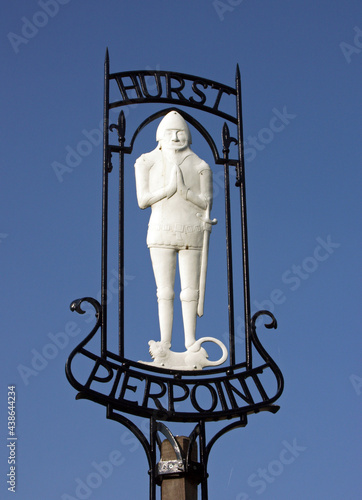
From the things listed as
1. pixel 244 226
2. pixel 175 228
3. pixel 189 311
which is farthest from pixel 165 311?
pixel 244 226

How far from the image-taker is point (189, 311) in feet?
26.9

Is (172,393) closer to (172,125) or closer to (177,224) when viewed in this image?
(177,224)

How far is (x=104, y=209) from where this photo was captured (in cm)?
805

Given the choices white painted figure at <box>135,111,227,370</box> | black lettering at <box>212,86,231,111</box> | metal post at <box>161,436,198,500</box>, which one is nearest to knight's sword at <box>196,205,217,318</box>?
white painted figure at <box>135,111,227,370</box>

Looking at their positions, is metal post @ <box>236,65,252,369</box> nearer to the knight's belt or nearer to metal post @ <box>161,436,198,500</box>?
the knight's belt

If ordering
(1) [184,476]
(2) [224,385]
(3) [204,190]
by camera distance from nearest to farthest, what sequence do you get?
(1) [184,476] < (2) [224,385] < (3) [204,190]

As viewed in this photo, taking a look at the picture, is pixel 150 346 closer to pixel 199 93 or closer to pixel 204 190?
pixel 204 190

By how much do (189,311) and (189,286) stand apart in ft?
0.77

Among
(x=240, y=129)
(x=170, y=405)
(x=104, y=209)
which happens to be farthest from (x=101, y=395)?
(x=240, y=129)

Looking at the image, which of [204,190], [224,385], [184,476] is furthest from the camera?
[204,190]

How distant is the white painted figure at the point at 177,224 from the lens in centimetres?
810

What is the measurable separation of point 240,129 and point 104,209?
1803 mm

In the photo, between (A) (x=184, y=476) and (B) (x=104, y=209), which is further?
(B) (x=104, y=209)

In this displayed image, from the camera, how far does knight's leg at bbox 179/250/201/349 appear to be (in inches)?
A: 322
